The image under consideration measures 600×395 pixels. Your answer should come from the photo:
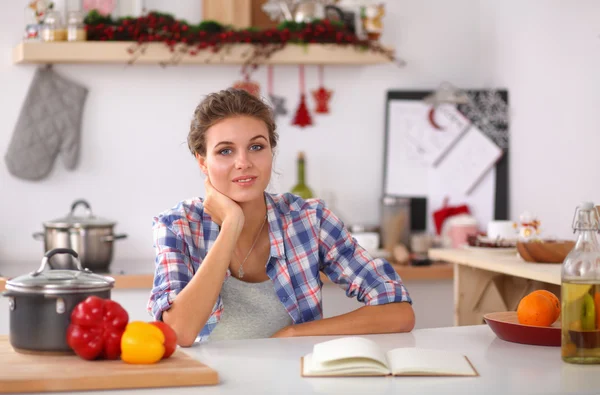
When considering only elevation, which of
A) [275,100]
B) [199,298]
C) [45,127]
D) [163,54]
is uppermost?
[163,54]

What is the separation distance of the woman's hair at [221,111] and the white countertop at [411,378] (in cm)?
67

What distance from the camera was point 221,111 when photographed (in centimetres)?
227

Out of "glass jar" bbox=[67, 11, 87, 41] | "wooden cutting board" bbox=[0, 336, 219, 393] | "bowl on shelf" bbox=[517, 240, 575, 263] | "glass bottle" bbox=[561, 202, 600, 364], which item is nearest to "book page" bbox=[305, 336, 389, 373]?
"wooden cutting board" bbox=[0, 336, 219, 393]

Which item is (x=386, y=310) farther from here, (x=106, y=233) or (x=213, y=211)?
(x=106, y=233)

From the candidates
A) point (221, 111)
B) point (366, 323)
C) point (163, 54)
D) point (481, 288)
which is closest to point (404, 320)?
point (366, 323)

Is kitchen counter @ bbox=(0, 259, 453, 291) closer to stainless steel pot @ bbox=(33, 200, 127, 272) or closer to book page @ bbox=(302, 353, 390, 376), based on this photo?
stainless steel pot @ bbox=(33, 200, 127, 272)

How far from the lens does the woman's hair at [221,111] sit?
2.28 meters

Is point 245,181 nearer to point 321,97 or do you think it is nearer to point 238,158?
point 238,158

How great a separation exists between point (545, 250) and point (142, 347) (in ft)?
5.48

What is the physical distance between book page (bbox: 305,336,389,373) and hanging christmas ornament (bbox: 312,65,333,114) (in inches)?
101

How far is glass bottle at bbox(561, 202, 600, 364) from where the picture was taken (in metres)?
1.58

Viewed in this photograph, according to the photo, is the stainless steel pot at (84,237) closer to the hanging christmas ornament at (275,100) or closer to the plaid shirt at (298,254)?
the hanging christmas ornament at (275,100)

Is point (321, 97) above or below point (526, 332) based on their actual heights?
above

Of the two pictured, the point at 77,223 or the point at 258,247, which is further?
the point at 77,223
